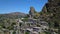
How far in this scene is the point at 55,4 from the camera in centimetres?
2144

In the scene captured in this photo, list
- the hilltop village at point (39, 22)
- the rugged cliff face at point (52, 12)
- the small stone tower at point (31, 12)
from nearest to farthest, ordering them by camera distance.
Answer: the hilltop village at point (39, 22), the rugged cliff face at point (52, 12), the small stone tower at point (31, 12)

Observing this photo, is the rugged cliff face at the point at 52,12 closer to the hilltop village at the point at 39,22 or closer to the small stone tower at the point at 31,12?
the hilltop village at the point at 39,22

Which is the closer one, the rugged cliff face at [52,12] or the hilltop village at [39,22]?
the hilltop village at [39,22]

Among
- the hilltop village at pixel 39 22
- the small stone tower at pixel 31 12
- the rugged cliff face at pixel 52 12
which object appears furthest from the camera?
the small stone tower at pixel 31 12

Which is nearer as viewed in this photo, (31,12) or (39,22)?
(39,22)

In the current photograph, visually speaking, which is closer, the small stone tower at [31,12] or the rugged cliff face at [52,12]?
the rugged cliff face at [52,12]

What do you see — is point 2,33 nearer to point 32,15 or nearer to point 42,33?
point 42,33

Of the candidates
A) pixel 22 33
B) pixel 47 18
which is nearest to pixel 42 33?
pixel 22 33

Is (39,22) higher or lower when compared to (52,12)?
lower

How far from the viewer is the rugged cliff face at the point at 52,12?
58.2 feet

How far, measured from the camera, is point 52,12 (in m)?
20.3

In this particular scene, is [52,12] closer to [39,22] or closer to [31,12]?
[39,22]

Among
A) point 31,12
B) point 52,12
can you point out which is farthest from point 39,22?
point 31,12

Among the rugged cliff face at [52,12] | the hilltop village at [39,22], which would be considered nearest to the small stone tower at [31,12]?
the hilltop village at [39,22]
